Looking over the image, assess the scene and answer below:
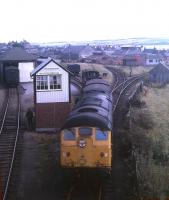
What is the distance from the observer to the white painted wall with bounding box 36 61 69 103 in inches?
1109

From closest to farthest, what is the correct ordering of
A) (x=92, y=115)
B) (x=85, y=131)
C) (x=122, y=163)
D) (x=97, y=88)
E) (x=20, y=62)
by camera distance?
(x=85, y=131) → (x=92, y=115) → (x=122, y=163) → (x=97, y=88) → (x=20, y=62)

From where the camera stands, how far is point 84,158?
60.7 feet

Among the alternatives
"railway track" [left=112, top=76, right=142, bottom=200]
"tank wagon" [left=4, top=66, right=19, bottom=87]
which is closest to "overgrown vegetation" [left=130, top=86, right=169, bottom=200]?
"railway track" [left=112, top=76, right=142, bottom=200]

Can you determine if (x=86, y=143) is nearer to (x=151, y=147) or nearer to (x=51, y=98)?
(x=151, y=147)

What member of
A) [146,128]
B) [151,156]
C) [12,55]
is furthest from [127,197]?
[12,55]

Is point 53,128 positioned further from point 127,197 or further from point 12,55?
point 12,55

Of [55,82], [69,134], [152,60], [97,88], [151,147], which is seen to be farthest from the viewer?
[152,60]

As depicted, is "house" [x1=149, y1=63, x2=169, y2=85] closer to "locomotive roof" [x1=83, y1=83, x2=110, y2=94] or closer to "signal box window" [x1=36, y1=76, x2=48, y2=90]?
"locomotive roof" [x1=83, y1=83, x2=110, y2=94]

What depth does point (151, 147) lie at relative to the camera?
2486cm

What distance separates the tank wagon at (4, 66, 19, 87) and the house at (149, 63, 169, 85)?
23.5m

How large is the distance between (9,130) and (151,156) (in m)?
10.2

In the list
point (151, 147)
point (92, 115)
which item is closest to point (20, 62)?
point (151, 147)

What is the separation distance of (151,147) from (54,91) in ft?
24.9

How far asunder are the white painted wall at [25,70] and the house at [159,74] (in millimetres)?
20764
